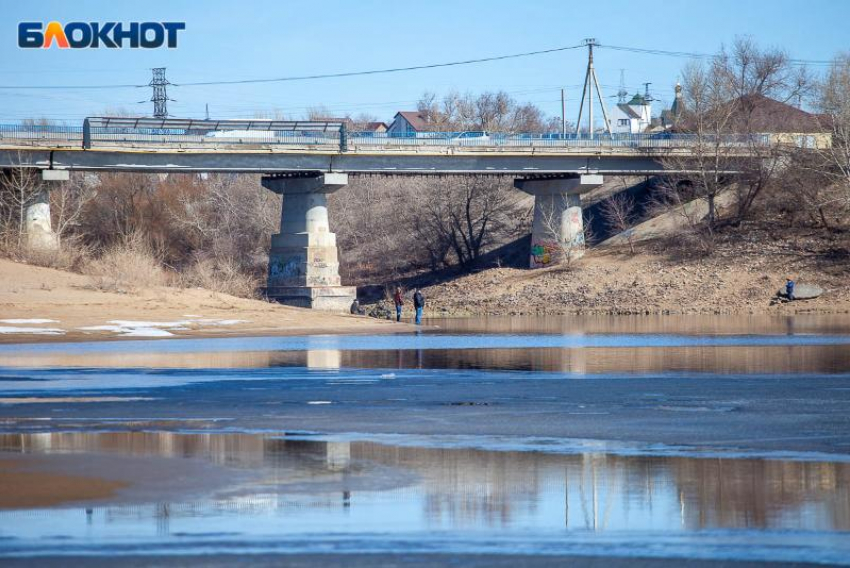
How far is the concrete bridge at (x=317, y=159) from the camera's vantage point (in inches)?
2420

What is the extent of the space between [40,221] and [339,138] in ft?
55.9

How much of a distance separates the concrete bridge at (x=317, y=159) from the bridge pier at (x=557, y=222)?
6cm

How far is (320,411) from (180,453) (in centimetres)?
456

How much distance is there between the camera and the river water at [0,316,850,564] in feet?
33.7

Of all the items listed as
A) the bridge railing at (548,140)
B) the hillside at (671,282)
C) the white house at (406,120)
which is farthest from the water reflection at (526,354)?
the white house at (406,120)

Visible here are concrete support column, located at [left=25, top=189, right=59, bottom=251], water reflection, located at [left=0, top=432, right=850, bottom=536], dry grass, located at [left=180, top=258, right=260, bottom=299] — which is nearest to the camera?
water reflection, located at [left=0, top=432, right=850, bottom=536]

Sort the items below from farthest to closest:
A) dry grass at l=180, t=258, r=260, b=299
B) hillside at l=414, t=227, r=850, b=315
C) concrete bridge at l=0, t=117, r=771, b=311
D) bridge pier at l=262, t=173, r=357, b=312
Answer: bridge pier at l=262, t=173, r=357, b=312, hillside at l=414, t=227, r=850, b=315, concrete bridge at l=0, t=117, r=771, b=311, dry grass at l=180, t=258, r=260, b=299

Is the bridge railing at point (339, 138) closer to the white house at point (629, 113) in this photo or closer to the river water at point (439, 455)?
the river water at point (439, 455)

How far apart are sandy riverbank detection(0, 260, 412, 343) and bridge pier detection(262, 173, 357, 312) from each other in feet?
55.5

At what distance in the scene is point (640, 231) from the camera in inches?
3100

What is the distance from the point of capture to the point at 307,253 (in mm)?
66562

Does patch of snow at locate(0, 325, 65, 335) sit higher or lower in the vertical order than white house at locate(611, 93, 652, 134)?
lower

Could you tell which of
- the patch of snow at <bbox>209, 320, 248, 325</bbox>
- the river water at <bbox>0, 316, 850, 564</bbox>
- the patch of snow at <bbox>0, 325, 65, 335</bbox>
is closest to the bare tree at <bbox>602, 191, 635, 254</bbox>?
the patch of snow at <bbox>209, 320, 248, 325</bbox>

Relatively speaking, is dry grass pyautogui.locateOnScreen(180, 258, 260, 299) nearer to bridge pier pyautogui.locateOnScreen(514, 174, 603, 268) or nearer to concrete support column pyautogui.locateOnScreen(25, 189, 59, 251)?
concrete support column pyautogui.locateOnScreen(25, 189, 59, 251)
